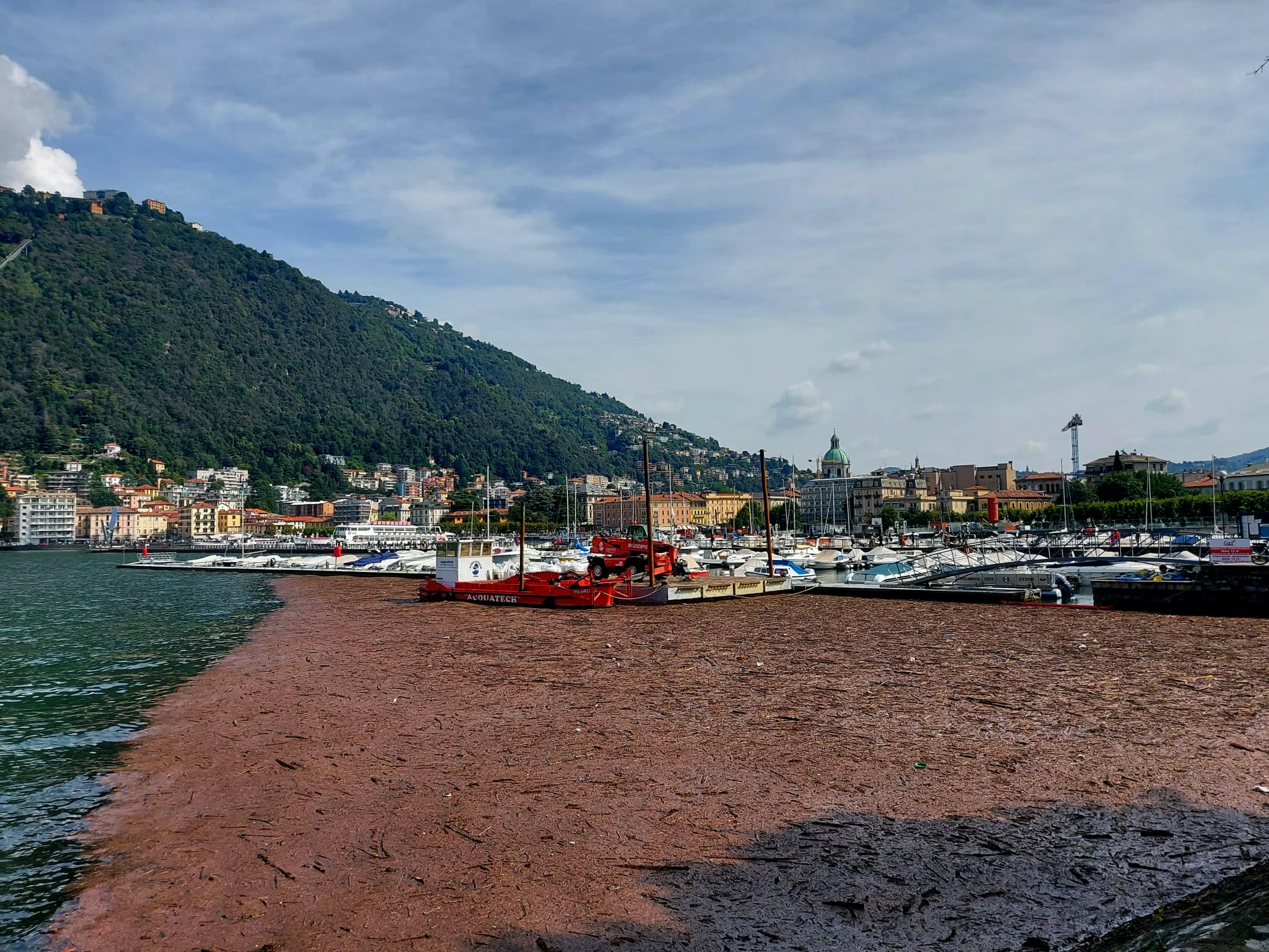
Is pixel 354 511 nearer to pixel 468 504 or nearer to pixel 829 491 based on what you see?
pixel 468 504

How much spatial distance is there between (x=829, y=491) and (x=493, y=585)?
14476 centimetres

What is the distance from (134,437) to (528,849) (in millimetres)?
226954

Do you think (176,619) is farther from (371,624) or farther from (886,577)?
(886,577)

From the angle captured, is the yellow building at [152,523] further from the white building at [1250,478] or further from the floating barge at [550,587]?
the white building at [1250,478]

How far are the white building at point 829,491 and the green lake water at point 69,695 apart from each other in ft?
394

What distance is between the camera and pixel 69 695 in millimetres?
14641

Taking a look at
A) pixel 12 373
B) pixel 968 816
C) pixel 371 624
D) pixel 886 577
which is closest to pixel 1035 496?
pixel 886 577

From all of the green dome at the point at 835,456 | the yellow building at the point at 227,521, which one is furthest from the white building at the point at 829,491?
the yellow building at the point at 227,521

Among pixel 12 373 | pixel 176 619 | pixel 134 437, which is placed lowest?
pixel 176 619

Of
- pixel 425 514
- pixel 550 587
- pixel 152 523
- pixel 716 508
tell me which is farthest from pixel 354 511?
pixel 550 587

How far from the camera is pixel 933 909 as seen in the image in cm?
548

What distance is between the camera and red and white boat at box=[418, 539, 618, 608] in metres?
27.7

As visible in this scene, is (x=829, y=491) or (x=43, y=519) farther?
(x=829, y=491)

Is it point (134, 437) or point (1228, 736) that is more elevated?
point (134, 437)
